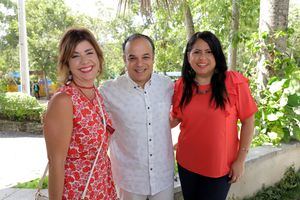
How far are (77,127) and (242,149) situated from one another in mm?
1302

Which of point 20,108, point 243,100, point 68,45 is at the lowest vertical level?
point 20,108

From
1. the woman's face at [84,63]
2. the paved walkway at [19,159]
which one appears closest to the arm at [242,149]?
the woman's face at [84,63]

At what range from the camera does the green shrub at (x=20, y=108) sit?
13141 millimetres

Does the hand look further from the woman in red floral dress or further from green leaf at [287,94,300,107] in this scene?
green leaf at [287,94,300,107]

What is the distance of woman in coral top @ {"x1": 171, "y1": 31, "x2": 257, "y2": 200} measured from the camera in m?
2.58

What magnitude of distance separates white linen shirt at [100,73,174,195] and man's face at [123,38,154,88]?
7cm

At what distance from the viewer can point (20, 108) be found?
43.4 ft

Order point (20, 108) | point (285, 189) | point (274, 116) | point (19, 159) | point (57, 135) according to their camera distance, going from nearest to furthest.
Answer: point (57, 135) < point (285, 189) < point (274, 116) < point (19, 159) < point (20, 108)

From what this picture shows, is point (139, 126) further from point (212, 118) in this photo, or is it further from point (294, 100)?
point (294, 100)

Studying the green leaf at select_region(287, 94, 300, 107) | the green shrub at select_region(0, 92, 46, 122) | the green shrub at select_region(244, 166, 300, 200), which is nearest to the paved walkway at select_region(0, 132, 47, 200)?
the green shrub at select_region(0, 92, 46, 122)

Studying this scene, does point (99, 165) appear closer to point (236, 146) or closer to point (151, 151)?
point (151, 151)

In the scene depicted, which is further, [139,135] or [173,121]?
[173,121]

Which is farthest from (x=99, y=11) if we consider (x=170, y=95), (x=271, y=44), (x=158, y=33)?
(x=170, y=95)

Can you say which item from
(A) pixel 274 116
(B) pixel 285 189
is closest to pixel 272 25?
(A) pixel 274 116
